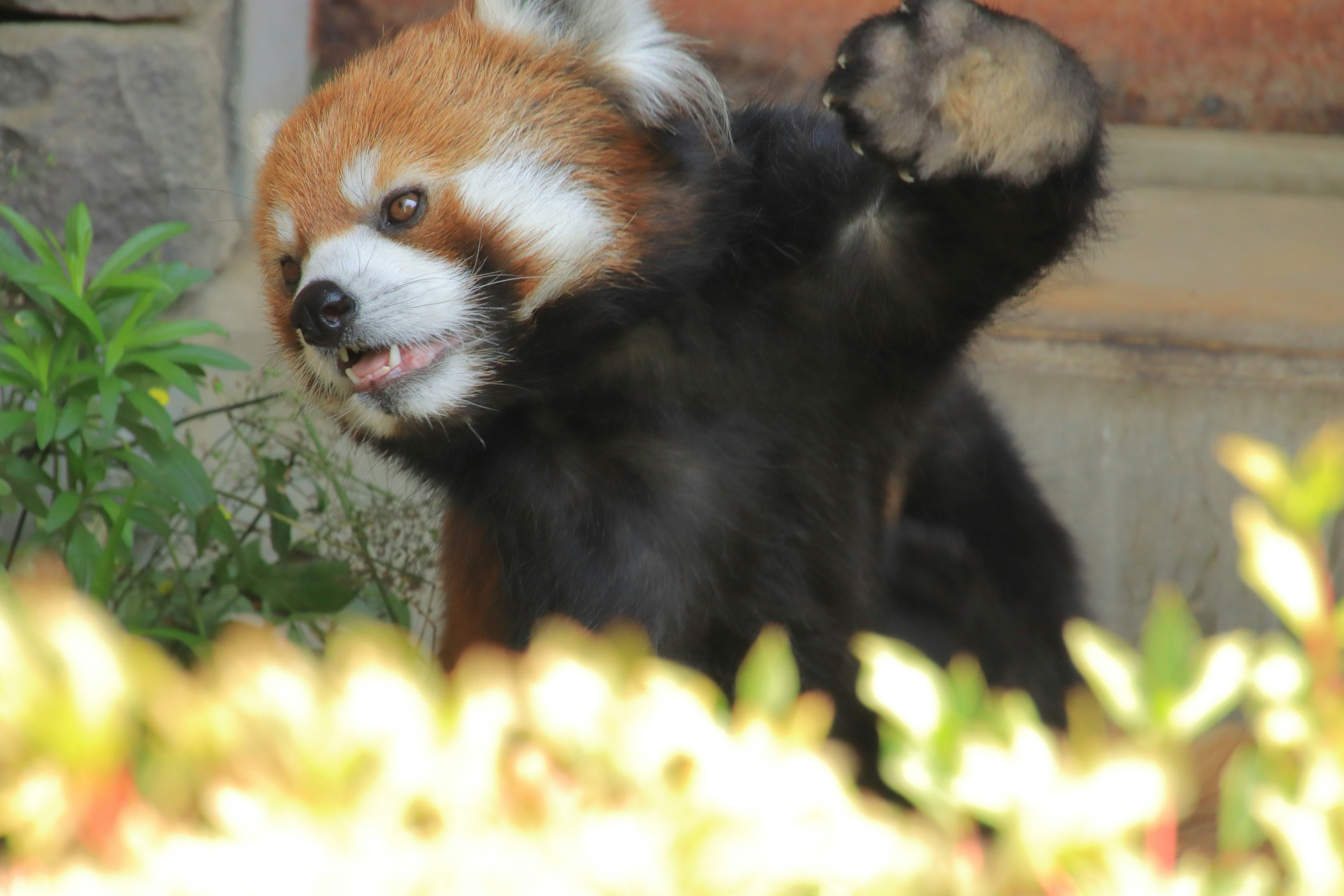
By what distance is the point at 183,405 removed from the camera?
3520 millimetres

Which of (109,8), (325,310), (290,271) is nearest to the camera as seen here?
(325,310)

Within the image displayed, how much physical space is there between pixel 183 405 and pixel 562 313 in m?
1.79

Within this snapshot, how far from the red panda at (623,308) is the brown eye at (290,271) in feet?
0.03

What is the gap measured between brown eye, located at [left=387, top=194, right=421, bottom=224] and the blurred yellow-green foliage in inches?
55.2

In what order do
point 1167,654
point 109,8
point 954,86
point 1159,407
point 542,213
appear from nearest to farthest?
point 1167,654
point 954,86
point 542,213
point 1159,407
point 109,8

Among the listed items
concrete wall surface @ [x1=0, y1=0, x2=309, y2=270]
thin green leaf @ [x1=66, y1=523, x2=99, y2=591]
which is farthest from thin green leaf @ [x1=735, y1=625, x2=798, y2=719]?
concrete wall surface @ [x1=0, y1=0, x2=309, y2=270]

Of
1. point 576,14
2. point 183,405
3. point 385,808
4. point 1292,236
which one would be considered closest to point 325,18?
point 183,405

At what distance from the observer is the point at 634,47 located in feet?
7.01

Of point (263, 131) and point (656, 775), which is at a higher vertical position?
point (656, 775)

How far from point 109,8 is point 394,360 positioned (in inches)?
78.3

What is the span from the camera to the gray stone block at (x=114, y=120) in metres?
3.40

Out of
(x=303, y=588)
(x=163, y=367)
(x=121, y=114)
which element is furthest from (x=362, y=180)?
(x=121, y=114)

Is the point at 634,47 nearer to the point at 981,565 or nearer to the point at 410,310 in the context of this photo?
the point at 410,310

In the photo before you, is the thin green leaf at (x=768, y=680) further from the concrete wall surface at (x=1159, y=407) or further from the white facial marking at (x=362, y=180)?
the concrete wall surface at (x=1159, y=407)
